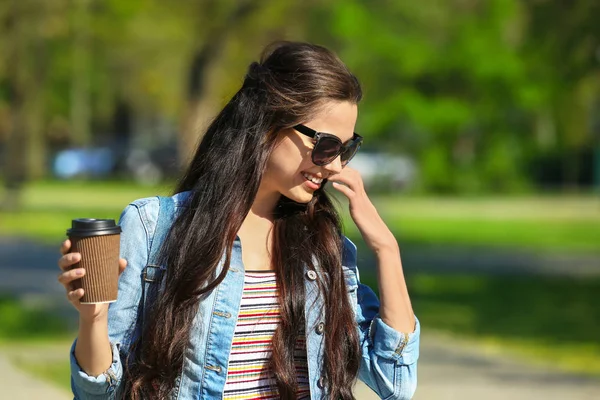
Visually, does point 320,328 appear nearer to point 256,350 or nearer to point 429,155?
point 256,350

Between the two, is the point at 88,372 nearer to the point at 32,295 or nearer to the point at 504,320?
the point at 504,320

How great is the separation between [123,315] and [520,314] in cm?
899

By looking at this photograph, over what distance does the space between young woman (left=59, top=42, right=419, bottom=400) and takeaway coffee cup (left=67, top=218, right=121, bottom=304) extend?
12 centimetres

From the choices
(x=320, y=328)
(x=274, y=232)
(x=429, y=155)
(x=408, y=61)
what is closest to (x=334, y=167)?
(x=274, y=232)

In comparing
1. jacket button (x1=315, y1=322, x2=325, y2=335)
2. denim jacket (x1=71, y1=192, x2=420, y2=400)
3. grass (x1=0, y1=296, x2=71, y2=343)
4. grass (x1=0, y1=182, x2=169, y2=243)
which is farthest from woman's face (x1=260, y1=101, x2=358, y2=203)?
grass (x1=0, y1=182, x2=169, y2=243)

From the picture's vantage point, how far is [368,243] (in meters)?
2.66

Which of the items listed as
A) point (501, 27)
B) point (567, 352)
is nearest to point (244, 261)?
point (567, 352)

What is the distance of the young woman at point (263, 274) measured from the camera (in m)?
2.51

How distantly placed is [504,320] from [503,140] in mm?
18629

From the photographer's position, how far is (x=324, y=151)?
266cm

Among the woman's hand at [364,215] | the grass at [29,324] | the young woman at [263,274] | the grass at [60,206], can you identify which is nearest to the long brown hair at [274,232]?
the young woman at [263,274]

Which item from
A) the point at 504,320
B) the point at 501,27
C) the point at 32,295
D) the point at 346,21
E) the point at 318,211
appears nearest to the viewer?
the point at 318,211

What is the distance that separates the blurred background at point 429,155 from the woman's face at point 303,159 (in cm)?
25

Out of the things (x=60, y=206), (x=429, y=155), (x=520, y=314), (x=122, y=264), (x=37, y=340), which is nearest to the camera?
(x=122, y=264)
